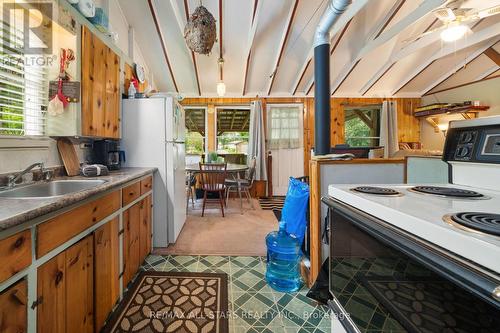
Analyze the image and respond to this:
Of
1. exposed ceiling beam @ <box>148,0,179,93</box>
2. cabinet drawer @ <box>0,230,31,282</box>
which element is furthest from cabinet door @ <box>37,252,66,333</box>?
exposed ceiling beam @ <box>148,0,179,93</box>

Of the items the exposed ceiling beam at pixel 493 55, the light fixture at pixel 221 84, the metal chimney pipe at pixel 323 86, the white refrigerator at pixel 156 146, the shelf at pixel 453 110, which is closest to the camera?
the metal chimney pipe at pixel 323 86

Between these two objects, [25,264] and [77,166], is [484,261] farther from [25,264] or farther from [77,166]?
[77,166]

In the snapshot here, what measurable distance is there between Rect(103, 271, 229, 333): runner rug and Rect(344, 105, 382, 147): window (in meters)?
4.69

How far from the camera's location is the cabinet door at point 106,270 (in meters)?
1.31

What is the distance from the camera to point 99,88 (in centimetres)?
198

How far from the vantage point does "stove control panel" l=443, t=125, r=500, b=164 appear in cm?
88

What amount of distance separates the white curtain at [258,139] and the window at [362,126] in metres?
2.02

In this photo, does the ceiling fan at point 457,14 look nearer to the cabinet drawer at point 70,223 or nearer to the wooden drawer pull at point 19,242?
the cabinet drawer at point 70,223

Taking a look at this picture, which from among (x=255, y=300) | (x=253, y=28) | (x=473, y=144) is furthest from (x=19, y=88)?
(x=253, y=28)

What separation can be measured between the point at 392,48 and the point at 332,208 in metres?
4.50

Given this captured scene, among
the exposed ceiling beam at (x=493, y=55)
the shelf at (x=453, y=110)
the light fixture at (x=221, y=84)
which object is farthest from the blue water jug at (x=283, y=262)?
the exposed ceiling beam at (x=493, y=55)

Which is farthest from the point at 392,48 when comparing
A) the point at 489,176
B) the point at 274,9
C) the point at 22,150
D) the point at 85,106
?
the point at 22,150

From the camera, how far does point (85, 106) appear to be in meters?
1.80

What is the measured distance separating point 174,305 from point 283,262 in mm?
903
